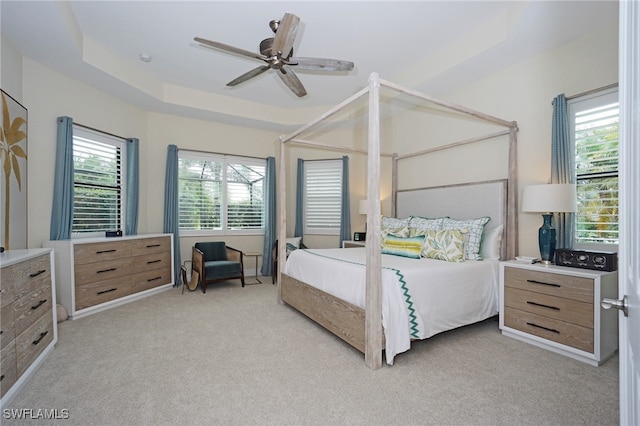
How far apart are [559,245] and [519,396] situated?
167 cm

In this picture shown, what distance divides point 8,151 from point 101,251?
4.50 feet

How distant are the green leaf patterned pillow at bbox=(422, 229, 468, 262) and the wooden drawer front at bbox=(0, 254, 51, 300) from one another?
11.3 feet

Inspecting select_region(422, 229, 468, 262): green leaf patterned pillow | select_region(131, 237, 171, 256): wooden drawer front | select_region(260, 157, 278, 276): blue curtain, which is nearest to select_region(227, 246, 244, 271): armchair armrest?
select_region(260, 157, 278, 276): blue curtain

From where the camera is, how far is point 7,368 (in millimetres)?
1890

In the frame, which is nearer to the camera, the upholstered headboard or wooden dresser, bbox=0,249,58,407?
wooden dresser, bbox=0,249,58,407

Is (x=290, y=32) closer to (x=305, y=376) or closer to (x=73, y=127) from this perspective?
(x=305, y=376)

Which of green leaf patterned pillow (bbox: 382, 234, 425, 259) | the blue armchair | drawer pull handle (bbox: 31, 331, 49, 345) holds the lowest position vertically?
drawer pull handle (bbox: 31, 331, 49, 345)

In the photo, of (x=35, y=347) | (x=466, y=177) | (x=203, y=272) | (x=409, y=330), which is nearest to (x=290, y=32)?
(x=409, y=330)

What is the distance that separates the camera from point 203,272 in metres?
4.45

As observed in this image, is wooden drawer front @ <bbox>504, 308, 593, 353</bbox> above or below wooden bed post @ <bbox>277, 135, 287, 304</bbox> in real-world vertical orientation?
below

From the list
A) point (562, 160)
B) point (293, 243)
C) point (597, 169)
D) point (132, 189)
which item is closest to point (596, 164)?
point (597, 169)

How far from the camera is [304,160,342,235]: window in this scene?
6008mm

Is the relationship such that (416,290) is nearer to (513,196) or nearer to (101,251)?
(513,196)

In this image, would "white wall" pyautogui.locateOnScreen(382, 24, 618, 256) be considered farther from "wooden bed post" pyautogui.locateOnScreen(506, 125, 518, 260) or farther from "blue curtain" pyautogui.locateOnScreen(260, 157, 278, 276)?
"blue curtain" pyautogui.locateOnScreen(260, 157, 278, 276)
